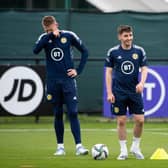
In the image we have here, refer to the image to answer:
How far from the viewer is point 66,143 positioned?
15.6 meters

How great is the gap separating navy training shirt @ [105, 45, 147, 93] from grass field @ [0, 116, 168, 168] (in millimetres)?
1013

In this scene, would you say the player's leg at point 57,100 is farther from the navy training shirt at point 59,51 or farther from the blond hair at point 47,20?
the blond hair at point 47,20

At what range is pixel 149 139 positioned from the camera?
53.4 ft

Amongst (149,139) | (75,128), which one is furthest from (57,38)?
(149,139)

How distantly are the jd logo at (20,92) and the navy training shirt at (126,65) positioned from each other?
294 inches

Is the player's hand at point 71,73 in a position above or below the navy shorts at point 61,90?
above

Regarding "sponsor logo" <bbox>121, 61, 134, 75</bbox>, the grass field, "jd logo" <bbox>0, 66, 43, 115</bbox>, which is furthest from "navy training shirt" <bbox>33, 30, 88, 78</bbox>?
"jd logo" <bbox>0, 66, 43, 115</bbox>

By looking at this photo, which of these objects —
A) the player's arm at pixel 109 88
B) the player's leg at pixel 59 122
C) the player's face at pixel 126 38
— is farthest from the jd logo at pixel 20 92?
the player's face at pixel 126 38

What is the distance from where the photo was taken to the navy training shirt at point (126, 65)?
40.9 feet

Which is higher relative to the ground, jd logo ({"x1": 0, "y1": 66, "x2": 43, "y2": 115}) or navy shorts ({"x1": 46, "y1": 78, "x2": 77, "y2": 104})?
navy shorts ({"x1": 46, "y1": 78, "x2": 77, "y2": 104})

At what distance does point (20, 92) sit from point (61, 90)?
6.60m

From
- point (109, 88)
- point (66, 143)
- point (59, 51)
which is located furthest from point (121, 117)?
point (66, 143)

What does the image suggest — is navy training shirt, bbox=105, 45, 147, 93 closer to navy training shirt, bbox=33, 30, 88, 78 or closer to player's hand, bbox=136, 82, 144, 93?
player's hand, bbox=136, 82, 144, 93

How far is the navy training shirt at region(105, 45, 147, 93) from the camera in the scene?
12461 millimetres
